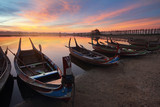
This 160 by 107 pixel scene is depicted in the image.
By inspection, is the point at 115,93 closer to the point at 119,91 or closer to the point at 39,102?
the point at 119,91

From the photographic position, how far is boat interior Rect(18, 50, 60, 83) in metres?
5.57

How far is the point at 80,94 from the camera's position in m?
5.49

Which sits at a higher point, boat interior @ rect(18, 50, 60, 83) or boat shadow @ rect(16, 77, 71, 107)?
boat interior @ rect(18, 50, 60, 83)

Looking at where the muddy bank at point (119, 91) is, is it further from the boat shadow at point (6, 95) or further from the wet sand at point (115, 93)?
the boat shadow at point (6, 95)

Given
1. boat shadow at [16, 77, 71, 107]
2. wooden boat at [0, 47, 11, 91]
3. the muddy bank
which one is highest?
wooden boat at [0, 47, 11, 91]

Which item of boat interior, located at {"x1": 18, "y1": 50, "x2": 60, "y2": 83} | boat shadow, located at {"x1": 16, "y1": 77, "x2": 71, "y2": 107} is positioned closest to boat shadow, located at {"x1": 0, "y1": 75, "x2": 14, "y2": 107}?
boat shadow, located at {"x1": 16, "y1": 77, "x2": 71, "y2": 107}

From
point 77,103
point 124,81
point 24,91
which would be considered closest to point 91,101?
point 77,103

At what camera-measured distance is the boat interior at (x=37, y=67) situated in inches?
219

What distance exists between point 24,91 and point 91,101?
527 cm

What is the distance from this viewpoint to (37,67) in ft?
26.0

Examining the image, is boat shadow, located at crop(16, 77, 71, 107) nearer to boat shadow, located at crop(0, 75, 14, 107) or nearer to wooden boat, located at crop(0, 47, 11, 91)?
boat shadow, located at crop(0, 75, 14, 107)

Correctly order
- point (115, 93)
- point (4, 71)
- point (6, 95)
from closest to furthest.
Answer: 1. point (115, 93)
2. point (6, 95)
3. point (4, 71)

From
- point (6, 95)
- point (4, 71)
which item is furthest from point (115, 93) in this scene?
point (4, 71)

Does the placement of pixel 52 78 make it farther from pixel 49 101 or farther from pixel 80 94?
pixel 80 94
